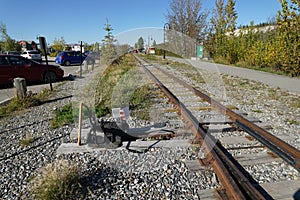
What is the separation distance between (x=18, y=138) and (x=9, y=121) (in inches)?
48.5

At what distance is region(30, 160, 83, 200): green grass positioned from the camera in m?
2.21

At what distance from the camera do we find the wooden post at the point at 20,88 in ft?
19.5

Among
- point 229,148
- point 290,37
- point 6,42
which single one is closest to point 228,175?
point 229,148

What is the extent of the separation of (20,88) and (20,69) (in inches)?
142

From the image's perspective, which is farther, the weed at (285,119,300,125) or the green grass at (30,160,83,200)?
the weed at (285,119,300,125)

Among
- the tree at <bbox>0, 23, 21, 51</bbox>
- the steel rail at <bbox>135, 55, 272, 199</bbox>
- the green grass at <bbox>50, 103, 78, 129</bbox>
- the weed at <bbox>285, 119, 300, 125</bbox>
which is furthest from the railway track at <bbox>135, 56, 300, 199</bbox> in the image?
the tree at <bbox>0, 23, 21, 51</bbox>

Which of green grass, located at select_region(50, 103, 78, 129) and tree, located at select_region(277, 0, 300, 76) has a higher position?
tree, located at select_region(277, 0, 300, 76)

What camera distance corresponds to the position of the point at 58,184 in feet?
7.41

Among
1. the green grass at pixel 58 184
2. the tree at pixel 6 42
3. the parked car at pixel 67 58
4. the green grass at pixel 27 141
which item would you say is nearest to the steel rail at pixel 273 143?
the green grass at pixel 58 184

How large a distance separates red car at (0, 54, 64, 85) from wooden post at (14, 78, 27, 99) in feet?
7.04

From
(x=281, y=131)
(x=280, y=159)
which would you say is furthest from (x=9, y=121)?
(x=281, y=131)

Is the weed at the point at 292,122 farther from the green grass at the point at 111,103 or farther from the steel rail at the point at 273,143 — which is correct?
the green grass at the point at 111,103

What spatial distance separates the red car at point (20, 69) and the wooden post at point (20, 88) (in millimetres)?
2145

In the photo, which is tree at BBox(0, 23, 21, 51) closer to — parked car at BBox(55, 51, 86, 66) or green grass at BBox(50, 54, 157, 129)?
parked car at BBox(55, 51, 86, 66)
